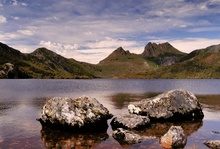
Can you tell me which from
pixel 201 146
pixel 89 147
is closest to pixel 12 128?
pixel 89 147

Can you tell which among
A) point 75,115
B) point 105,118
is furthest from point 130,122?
point 75,115

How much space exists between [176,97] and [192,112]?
3202mm

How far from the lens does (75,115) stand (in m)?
29.1

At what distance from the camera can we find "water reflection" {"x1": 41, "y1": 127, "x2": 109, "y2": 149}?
22.9 meters

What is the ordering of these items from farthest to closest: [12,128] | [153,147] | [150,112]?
[150,112] < [12,128] < [153,147]

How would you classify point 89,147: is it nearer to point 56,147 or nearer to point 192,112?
point 56,147

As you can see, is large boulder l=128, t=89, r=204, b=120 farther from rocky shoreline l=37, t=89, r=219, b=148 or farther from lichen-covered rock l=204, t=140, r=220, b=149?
lichen-covered rock l=204, t=140, r=220, b=149

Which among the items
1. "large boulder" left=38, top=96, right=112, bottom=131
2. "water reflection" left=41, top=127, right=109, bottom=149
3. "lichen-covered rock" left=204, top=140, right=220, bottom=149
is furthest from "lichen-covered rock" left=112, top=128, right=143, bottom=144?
"lichen-covered rock" left=204, top=140, right=220, bottom=149

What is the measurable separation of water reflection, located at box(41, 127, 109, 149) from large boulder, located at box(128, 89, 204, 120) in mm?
10456

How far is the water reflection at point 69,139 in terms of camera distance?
2291cm

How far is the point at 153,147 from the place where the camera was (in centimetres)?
2223

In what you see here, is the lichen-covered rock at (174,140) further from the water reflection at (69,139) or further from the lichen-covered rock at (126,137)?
the water reflection at (69,139)

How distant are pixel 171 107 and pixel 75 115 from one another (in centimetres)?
1460

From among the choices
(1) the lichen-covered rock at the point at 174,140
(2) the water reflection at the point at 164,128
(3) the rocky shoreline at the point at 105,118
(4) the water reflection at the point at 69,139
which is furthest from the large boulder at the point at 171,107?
(1) the lichen-covered rock at the point at 174,140
